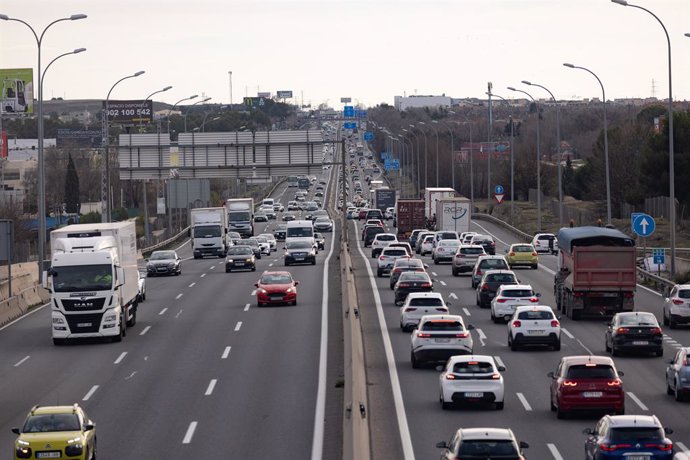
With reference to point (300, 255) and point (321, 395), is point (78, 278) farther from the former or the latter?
point (300, 255)

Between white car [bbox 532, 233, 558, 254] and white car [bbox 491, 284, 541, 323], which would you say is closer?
white car [bbox 491, 284, 541, 323]

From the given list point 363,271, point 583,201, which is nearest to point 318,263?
point 363,271

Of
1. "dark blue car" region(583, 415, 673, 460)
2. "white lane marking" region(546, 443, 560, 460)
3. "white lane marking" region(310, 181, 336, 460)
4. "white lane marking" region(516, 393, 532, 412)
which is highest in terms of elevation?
"dark blue car" region(583, 415, 673, 460)

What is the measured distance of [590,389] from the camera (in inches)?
1070

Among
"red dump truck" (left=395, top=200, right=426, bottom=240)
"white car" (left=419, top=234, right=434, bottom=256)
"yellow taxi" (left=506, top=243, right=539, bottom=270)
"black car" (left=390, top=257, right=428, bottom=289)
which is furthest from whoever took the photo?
"red dump truck" (left=395, top=200, right=426, bottom=240)

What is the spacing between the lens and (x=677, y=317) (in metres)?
43.8

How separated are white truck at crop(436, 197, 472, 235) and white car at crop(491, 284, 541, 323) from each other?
145ft

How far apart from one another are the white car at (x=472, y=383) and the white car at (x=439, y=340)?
5.83 metres

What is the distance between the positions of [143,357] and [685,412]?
16.4m

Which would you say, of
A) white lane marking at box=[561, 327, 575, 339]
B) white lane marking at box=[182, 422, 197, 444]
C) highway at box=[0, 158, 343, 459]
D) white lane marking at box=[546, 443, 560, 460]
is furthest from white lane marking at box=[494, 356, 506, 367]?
white lane marking at box=[546, 443, 560, 460]

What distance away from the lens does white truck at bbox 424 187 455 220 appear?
311 ft

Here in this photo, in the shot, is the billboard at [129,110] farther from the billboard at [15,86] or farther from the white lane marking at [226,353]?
the white lane marking at [226,353]

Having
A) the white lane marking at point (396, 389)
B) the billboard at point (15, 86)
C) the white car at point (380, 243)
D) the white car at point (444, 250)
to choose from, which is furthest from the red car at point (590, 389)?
the billboard at point (15, 86)

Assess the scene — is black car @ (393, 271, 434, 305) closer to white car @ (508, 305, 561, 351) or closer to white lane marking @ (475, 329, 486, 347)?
white lane marking @ (475, 329, 486, 347)
